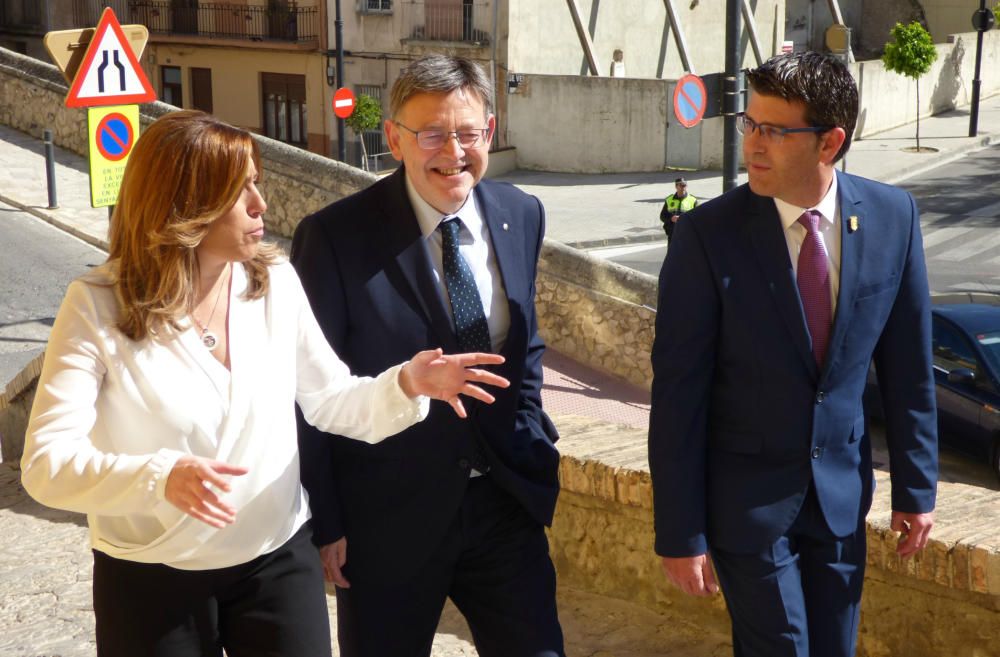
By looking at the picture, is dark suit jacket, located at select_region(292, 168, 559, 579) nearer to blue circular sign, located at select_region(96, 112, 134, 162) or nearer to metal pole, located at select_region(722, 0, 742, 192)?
blue circular sign, located at select_region(96, 112, 134, 162)

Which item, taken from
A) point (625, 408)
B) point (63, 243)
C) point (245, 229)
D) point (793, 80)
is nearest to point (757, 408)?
point (793, 80)

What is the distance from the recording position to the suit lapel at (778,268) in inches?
123

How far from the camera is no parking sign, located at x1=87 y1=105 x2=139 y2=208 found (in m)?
9.05

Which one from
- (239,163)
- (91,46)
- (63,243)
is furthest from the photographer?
(63,243)

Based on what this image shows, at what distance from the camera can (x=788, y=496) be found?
10.3 ft

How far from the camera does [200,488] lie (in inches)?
97.2

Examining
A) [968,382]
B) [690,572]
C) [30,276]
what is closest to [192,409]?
[690,572]

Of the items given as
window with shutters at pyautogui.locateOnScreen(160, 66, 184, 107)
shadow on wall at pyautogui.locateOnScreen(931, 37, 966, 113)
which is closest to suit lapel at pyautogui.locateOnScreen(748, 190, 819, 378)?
shadow on wall at pyautogui.locateOnScreen(931, 37, 966, 113)

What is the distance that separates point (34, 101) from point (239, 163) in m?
17.5

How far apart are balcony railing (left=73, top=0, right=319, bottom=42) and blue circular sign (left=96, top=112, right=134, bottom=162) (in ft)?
81.1

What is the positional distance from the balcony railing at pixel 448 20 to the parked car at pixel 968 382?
19937mm

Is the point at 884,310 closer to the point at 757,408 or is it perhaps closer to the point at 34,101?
the point at 757,408

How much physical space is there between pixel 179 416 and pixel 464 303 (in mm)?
792

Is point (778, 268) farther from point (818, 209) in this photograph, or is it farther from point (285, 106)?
point (285, 106)
